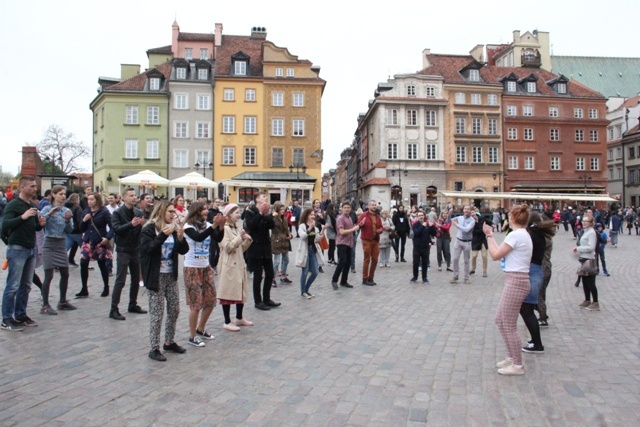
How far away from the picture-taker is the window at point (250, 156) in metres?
50.9

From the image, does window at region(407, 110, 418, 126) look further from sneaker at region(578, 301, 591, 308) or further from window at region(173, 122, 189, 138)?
sneaker at region(578, 301, 591, 308)

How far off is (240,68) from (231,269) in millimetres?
46184

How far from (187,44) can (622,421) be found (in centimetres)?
5817

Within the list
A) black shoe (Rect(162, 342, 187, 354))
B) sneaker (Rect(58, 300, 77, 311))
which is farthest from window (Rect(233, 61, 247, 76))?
black shoe (Rect(162, 342, 187, 354))

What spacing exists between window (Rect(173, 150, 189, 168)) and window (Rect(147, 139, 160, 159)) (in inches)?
60.9

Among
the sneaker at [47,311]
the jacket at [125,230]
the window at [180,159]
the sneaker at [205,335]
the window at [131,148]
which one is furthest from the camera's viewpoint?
the window at [180,159]

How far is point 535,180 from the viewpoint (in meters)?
58.9

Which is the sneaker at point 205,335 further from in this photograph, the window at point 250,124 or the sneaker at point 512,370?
the window at point 250,124

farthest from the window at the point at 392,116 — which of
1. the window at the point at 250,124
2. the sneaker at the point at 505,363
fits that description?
the sneaker at the point at 505,363

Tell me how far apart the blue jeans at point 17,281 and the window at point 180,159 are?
146 ft

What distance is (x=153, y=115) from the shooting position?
5066 centimetres

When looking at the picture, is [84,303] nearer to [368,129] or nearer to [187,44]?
[187,44]

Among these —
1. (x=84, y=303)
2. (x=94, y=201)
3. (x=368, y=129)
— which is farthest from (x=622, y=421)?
(x=368, y=129)

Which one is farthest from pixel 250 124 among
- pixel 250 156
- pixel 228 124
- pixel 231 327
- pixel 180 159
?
pixel 231 327
